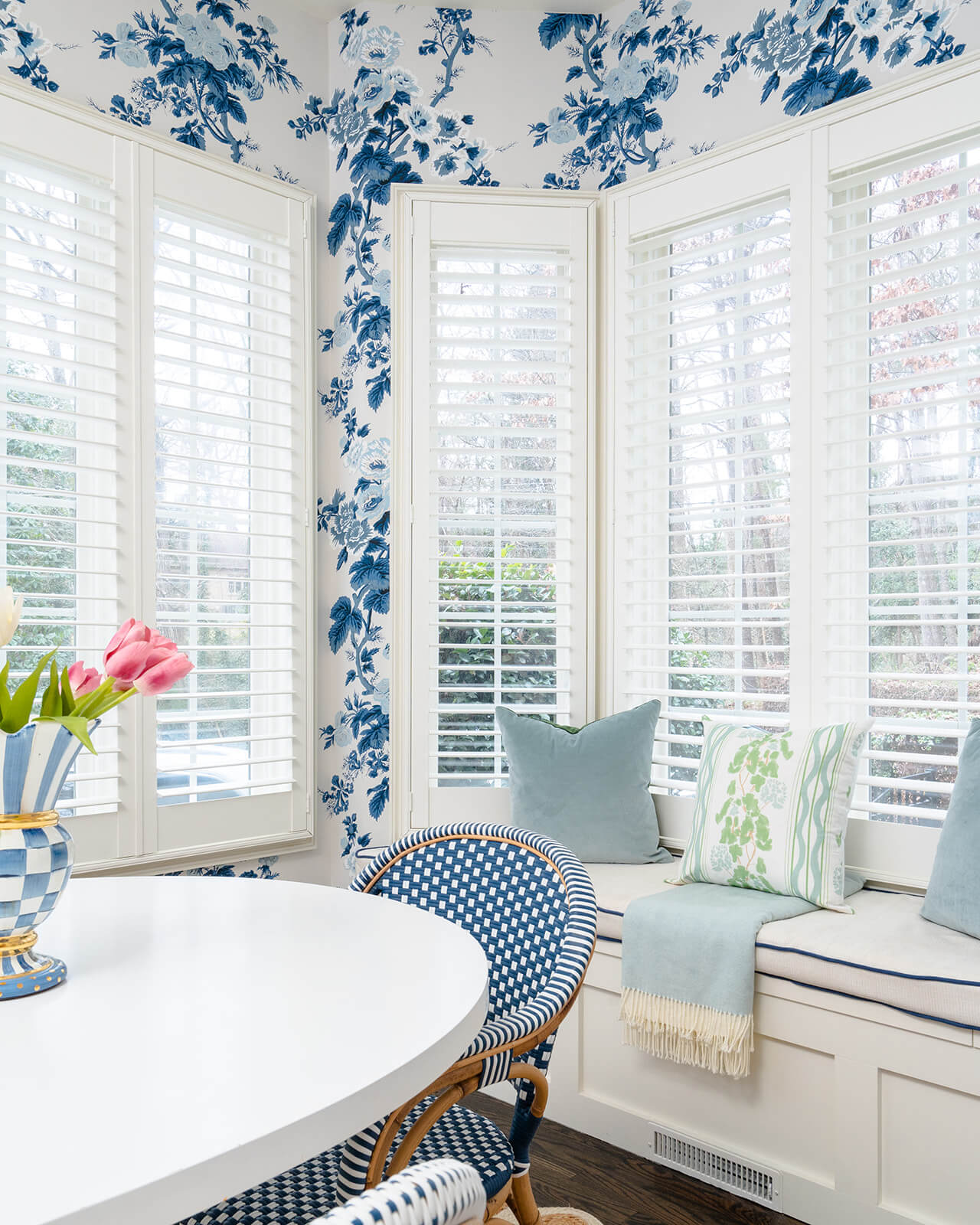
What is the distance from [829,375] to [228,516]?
173 cm

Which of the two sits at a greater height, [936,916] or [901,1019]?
[936,916]

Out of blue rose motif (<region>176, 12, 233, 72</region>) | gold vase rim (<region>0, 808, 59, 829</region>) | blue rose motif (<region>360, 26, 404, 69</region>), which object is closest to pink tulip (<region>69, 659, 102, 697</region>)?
gold vase rim (<region>0, 808, 59, 829</region>)

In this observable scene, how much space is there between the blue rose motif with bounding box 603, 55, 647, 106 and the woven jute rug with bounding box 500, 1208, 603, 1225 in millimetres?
2974

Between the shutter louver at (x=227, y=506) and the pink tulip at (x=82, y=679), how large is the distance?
140cm

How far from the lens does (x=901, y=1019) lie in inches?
70.6

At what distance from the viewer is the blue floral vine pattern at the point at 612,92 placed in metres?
2.85

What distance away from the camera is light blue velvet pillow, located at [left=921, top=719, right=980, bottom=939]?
1927 millimetres

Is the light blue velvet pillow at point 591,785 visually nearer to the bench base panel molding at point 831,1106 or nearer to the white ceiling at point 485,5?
the bench base panel molding at point 831,1106

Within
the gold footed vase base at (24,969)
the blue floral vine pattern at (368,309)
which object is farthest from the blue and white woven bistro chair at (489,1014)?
the blue floral vine pattern at (368,309)

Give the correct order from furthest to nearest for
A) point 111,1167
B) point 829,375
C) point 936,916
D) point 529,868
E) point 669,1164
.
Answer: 1. point 829,375
2. point 669,1164
3. point 936,916
4. point 529,868
5. point 111,1167

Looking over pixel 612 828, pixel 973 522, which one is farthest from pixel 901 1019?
pixel 973 522

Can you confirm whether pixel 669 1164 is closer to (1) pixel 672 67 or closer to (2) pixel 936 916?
(2) pixel 936 916

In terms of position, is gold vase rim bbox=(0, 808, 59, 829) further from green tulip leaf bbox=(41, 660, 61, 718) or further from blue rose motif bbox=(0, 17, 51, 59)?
blue rose motif bbox=(0, 17, 51, 59)

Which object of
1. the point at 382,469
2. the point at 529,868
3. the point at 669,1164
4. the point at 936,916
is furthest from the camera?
the point at 382,469
